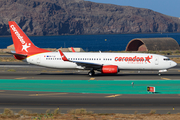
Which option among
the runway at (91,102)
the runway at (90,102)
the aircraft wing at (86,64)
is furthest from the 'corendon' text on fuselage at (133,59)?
the runway at (91,102)

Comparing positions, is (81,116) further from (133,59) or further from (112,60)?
(133,59)

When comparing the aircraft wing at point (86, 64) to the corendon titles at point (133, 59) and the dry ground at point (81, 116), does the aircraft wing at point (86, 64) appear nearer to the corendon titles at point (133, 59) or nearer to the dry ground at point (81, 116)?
the corendon titles at point (133, 59)

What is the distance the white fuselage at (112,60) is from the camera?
40.4 m

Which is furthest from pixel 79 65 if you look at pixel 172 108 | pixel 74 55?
pixel 172 108

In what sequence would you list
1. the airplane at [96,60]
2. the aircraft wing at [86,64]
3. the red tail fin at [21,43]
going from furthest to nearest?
the red tail fin at [21,43] → the airplane at [96,60] → the aircraft wing at [86,64]

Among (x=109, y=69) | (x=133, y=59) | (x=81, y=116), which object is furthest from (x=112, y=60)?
(x=81, y=116)

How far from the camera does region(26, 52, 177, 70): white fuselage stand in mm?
40375

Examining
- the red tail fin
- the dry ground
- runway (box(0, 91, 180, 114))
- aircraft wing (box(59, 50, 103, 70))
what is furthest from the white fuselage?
the dry ground

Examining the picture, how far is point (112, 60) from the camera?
40562mm

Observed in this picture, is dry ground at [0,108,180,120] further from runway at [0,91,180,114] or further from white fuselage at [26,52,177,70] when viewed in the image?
white fuselage at [26,52,177,70]

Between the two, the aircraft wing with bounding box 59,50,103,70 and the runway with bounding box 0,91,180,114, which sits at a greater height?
the aircraft wing with bounding box 59,50,103,70

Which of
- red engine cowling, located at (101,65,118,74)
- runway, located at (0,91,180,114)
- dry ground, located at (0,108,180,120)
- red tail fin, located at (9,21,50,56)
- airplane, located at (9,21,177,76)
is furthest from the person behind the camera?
red tail fin, located at (9,21,50,56)

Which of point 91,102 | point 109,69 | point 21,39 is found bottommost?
point 91,102

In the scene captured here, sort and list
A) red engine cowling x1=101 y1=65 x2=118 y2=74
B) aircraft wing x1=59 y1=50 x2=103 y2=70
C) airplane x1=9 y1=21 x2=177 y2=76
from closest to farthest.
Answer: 1. red engine cowling x1=101 y1=65 x2=118 y2=74
2. aircraft wing x1=59 y1=50 x2=103 y2=70
3. airplane x1=9 y1=21 x2=177 y2=76
